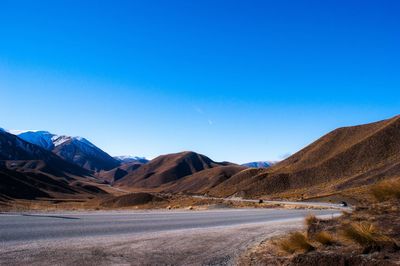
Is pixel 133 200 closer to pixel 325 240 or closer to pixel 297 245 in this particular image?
pixel 325 240

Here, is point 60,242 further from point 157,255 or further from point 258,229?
point 258,229

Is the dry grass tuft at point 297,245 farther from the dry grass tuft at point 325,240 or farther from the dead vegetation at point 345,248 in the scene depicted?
the dry grass tuft at point 325,240

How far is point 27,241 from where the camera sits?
11539 millimetres

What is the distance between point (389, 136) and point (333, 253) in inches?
4464

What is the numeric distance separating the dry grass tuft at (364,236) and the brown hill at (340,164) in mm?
80345

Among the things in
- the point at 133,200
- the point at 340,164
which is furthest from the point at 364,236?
the point at 340,164

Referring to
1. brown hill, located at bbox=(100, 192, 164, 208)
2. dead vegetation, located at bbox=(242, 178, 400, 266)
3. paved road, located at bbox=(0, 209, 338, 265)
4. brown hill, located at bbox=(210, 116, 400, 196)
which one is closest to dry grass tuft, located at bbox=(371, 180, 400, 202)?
dead vegetation, located at bbox=(242, 178, 400, 266)

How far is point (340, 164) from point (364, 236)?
111 m

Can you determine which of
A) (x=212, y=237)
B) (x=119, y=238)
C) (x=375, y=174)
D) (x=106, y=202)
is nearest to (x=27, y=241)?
(x=119, y=238)

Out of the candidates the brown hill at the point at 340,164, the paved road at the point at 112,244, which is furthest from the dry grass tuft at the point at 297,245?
the brown hill at the point at 340,164

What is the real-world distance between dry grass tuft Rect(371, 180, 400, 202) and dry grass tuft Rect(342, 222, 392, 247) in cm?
763

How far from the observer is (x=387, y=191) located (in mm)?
17672

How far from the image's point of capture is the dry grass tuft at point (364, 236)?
923 centimetres

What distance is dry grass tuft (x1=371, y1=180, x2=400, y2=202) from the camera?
17.0 metres
